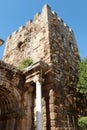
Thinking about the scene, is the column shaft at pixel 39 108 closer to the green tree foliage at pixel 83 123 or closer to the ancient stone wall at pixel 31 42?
the ancient stone wall at pixel 31 42

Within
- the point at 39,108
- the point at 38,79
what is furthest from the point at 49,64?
the point at 39,108

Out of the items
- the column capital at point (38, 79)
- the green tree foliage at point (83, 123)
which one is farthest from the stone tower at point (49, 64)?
the green tree foliage at point (83, 123)

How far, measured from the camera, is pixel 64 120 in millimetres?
9133

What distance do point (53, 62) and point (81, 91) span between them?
2.18 m

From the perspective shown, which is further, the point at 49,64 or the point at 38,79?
the point at 49,64

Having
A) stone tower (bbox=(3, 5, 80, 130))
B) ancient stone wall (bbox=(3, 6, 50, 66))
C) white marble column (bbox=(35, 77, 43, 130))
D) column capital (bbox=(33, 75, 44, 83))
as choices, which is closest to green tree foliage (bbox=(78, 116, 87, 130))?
stone tower (bbox=(3, 5, 80, 130))

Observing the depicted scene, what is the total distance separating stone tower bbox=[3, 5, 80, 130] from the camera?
359 inches

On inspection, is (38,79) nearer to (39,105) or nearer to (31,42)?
(39,105)

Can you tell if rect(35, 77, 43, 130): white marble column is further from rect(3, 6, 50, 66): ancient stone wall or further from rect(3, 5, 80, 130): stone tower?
rect(3, 6, 50, 66): ancient stone wall

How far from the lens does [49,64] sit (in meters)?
10.4

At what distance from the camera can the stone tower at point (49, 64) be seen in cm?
913

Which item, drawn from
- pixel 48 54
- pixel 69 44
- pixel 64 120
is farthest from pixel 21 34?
pixel 64 120

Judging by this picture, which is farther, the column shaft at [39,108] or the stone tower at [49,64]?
the stone tower at [49,64]

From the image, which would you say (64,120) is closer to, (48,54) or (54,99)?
(54,99)
